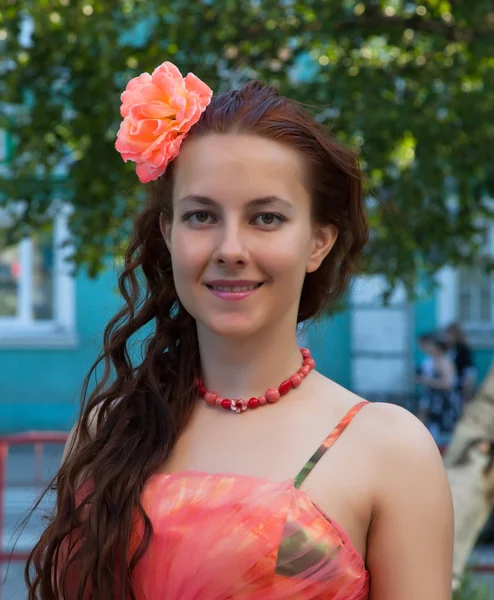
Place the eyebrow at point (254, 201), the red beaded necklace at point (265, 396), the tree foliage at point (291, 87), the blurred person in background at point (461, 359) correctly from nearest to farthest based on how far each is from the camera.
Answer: the eyebrow at point (254, 201), the red beaded necklace at point (265, 396), the tree foliage at point (291, 87), the blurred person in background at point (461, 359)

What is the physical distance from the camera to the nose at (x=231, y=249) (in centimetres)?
178

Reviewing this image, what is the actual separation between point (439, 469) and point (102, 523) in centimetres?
59

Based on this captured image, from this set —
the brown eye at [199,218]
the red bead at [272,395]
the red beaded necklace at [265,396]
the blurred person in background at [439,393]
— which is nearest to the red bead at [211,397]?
the red beaded necklace at [265,396]

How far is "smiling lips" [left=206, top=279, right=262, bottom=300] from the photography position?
5.94 ft

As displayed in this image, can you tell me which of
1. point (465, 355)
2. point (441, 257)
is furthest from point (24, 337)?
point (441, 257)

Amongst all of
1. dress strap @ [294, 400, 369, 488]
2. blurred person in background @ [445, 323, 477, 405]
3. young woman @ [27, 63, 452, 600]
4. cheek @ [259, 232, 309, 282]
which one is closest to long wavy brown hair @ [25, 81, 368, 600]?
Answer: young woman @ [27, 63, 452, 600]

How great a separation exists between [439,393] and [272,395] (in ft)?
30.4

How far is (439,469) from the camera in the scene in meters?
1.78

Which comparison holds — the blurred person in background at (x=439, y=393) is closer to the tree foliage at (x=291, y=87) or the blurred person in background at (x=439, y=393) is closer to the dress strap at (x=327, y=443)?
the tree foliage at (x=291, y=87)

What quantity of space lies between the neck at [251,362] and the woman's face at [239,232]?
0.20 ft

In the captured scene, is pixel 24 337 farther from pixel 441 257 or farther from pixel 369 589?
pixel 369 589

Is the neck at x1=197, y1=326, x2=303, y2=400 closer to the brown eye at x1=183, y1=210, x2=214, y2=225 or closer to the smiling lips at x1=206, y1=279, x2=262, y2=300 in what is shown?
the smiling lips at x1=206, y1=279, x2=262, y2=300

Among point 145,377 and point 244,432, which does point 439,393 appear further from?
point 244,432

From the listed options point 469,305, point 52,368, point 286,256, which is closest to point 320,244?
point 286,256
